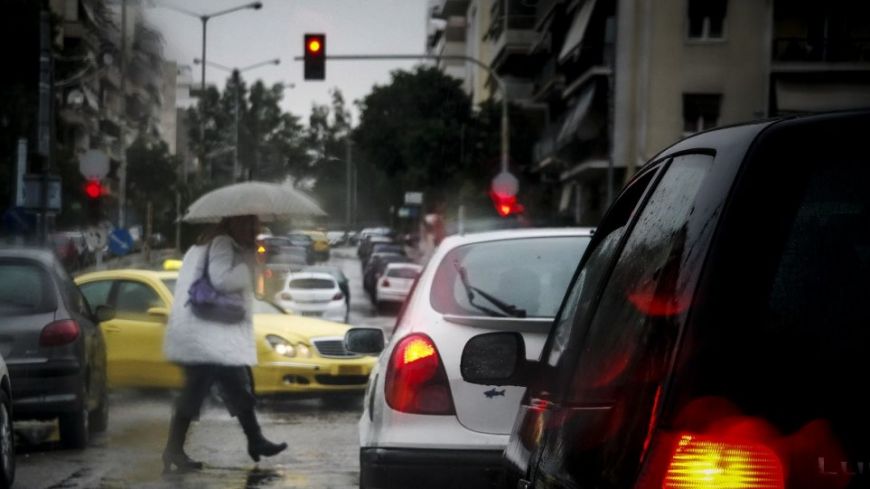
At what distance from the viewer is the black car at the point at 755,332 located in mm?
2369

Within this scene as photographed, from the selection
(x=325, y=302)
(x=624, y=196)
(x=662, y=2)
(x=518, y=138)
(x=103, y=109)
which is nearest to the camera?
(x=624, y=196)

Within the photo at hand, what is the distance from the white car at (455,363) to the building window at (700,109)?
3729 centimetres

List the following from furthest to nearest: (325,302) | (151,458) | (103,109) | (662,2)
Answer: (103,109) < (662,2) < (325,302) < (151,458)

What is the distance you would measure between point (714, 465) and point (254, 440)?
27.8 ft

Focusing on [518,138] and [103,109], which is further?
[103,109]

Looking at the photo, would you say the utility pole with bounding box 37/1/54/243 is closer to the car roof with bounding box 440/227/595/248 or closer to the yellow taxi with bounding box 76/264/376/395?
the yellow taxi with bounding box 76/264/376/395

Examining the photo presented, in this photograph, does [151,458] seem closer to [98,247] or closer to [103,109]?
[98,247]

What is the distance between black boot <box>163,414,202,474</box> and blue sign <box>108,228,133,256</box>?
25.5 m

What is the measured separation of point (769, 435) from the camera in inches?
93.0

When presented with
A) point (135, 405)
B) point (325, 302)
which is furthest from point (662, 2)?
point (135, 405)

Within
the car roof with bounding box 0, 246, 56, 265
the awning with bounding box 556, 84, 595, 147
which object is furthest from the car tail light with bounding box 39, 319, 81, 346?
the awning with bounding box 556, 84, 595, 147

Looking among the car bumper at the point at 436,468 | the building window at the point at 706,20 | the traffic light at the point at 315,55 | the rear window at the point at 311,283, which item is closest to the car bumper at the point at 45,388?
the car bumper at the point at 436,468

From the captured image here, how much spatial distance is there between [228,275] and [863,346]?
842 cm

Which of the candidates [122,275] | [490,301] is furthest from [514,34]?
[490,301]
